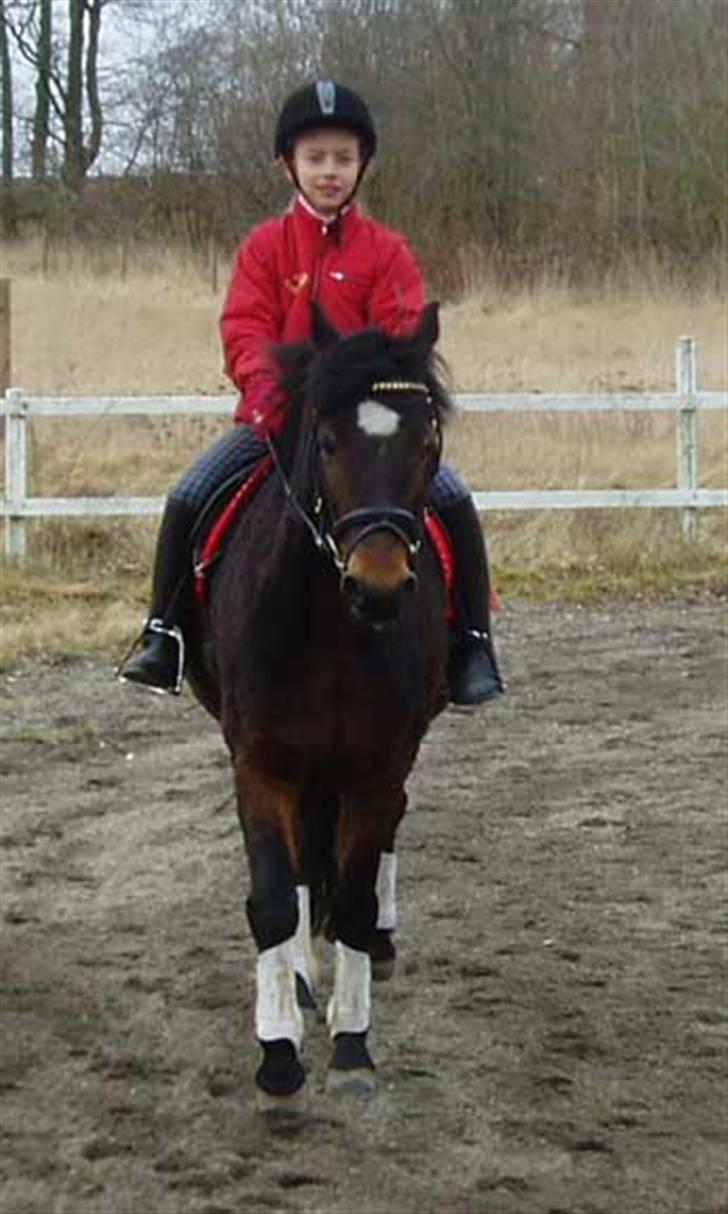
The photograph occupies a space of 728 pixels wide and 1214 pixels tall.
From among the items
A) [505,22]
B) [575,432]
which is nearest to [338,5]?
[505,22]

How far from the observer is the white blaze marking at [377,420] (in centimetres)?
429

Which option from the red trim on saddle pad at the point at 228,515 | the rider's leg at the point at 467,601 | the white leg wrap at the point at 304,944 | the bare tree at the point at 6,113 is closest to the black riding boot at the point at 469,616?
the rider's leg at the point at 467,601

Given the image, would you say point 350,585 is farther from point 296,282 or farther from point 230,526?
point 296,282

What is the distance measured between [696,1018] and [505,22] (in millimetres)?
23624

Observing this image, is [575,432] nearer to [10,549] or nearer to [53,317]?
[10,549]

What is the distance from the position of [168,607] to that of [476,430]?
11.1 metres

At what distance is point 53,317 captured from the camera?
22188 mm

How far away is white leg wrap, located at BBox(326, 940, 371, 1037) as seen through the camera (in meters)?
5.17

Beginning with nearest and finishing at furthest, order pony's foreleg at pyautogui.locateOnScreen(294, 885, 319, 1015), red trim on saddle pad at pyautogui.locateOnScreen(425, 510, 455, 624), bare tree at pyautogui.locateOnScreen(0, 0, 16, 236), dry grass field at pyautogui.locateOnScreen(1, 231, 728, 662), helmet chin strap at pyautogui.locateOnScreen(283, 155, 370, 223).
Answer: helmet chin strap at pyautogui.locateOnScreen(283, 155, 370, 223), red trim on saddle pad at pyautogui.locateOnScreen(425, 510, 455, 624), pony's foreleg at pyautogui.locateOnScreen(294, 885, 319, 1015), dry grass field at pyautogui.locateOnScreen(1, 231, 728, 662), bare tree at pyautogui.locateOnScreen(0, 0, 16, 236)

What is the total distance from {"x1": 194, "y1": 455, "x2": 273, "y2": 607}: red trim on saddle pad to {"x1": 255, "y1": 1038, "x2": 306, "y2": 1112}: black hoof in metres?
1.19

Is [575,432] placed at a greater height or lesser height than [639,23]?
lesser

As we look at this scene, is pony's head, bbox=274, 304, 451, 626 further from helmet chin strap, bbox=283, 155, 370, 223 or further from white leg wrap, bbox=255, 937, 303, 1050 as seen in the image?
white leg wrap, bbox=255, 937, 303, 1050

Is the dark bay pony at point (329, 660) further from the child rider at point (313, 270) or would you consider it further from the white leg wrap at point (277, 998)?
the child rider at point (313, 270)

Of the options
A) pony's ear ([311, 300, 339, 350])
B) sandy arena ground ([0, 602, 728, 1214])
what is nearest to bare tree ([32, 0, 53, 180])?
sandy arena ground ([0, 602, 728, 1214])
